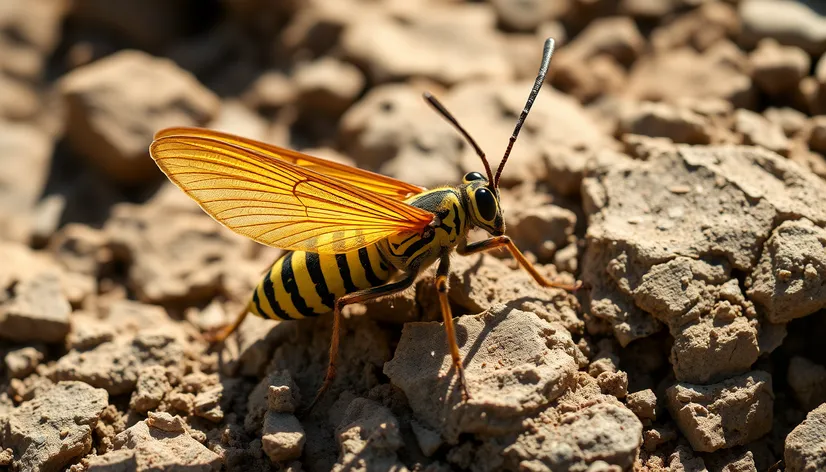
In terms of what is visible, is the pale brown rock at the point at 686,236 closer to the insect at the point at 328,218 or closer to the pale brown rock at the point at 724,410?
the pale brown rock at the point at 724,410

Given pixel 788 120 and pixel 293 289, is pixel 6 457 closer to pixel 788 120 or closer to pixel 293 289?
pixel 293 289

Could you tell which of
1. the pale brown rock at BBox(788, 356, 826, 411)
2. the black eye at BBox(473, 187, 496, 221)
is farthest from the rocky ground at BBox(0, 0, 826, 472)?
the black eye at BBox(473, 187, 496, 221)

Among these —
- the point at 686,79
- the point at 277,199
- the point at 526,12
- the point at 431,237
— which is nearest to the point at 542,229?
the point at 431,237

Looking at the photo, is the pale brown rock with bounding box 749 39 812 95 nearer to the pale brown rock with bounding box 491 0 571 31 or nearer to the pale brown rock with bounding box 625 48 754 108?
the pale brown rock with bounding box 625 48 754 108

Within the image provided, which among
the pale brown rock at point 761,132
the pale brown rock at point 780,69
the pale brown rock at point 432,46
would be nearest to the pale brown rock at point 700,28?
the pale brown rock at point 780,69

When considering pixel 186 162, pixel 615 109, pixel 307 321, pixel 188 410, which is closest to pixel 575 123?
pixel 615 109

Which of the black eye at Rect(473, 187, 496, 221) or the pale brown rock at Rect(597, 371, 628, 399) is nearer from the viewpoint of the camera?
the pale brown rock at Rect(597, 371, 628, 399)
